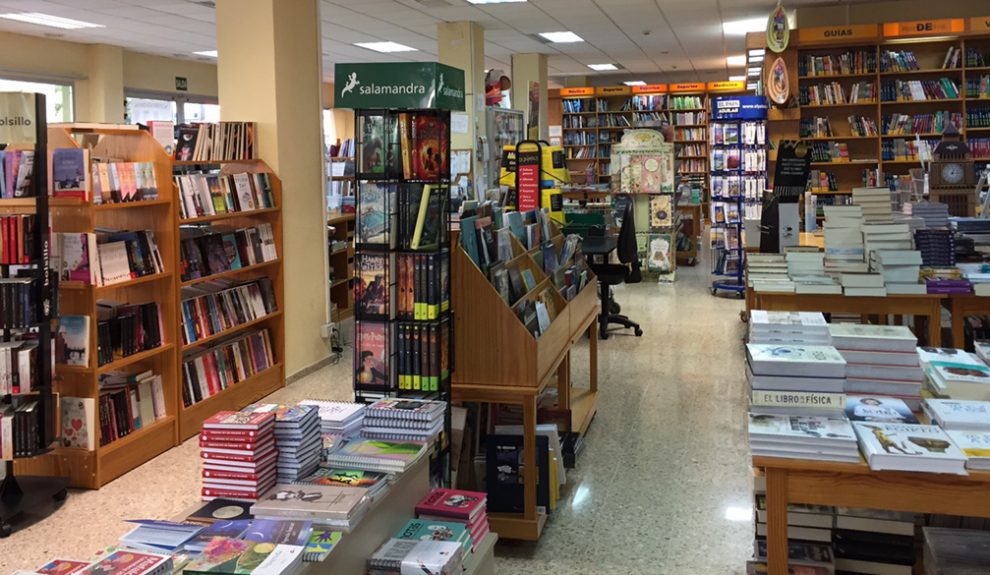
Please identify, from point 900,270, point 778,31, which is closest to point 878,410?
point 900,270

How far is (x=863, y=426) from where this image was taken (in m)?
2.35

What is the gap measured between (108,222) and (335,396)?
194 cm

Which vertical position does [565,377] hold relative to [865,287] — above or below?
below

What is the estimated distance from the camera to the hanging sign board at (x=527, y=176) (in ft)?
29.4

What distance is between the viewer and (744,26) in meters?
12.5

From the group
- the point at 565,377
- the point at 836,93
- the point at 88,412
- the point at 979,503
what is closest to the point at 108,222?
the point at 88,412

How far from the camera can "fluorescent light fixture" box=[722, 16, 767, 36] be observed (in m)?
11.9

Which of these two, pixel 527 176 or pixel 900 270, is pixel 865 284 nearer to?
pixel 900 270

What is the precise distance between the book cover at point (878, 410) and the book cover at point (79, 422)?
3.65 meters

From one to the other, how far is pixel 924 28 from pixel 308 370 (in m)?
7.85

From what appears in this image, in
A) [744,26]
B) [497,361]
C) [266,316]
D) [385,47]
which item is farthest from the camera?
[385,47]

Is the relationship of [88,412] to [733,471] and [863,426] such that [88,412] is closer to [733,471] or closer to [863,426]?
[733,471]

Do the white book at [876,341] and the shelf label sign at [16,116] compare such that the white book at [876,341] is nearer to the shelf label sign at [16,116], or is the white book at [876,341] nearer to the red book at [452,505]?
the red book at [452,505]

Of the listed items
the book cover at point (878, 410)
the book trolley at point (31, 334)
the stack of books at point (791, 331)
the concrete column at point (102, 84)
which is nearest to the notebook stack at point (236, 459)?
the stack of books at point (791, 331)
